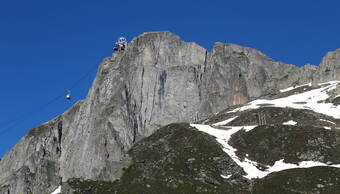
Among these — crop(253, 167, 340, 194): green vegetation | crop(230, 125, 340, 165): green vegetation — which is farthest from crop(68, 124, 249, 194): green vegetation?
crop(230, 125, 340, 165): green vegetation

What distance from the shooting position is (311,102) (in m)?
146

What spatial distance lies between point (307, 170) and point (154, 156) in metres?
30.2

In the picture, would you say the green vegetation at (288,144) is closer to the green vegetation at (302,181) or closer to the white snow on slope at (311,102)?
the green vegetation at (302,181)

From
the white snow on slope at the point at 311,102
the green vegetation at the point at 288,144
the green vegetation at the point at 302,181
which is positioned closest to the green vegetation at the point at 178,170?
the green vegetation at the point at 302,181

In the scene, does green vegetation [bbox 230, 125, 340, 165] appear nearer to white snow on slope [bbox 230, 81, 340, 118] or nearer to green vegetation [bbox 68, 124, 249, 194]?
green vegetation [bbox 68, 124, 249, 194]

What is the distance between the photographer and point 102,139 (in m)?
191

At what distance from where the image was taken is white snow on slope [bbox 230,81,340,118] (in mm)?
131300

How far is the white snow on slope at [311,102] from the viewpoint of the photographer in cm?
13130

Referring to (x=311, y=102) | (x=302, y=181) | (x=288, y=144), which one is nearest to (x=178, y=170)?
(x=288, y=144)

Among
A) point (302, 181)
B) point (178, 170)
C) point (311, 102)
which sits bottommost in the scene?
point (302, 181)

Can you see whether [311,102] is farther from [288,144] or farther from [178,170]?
[178,170]

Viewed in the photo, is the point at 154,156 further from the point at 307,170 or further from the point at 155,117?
the point at 155,117

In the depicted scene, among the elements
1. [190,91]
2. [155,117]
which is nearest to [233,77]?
[190,91]

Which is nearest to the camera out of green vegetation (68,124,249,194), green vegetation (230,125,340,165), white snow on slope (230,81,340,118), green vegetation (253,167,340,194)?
green vegetation (253,167,340,194)
